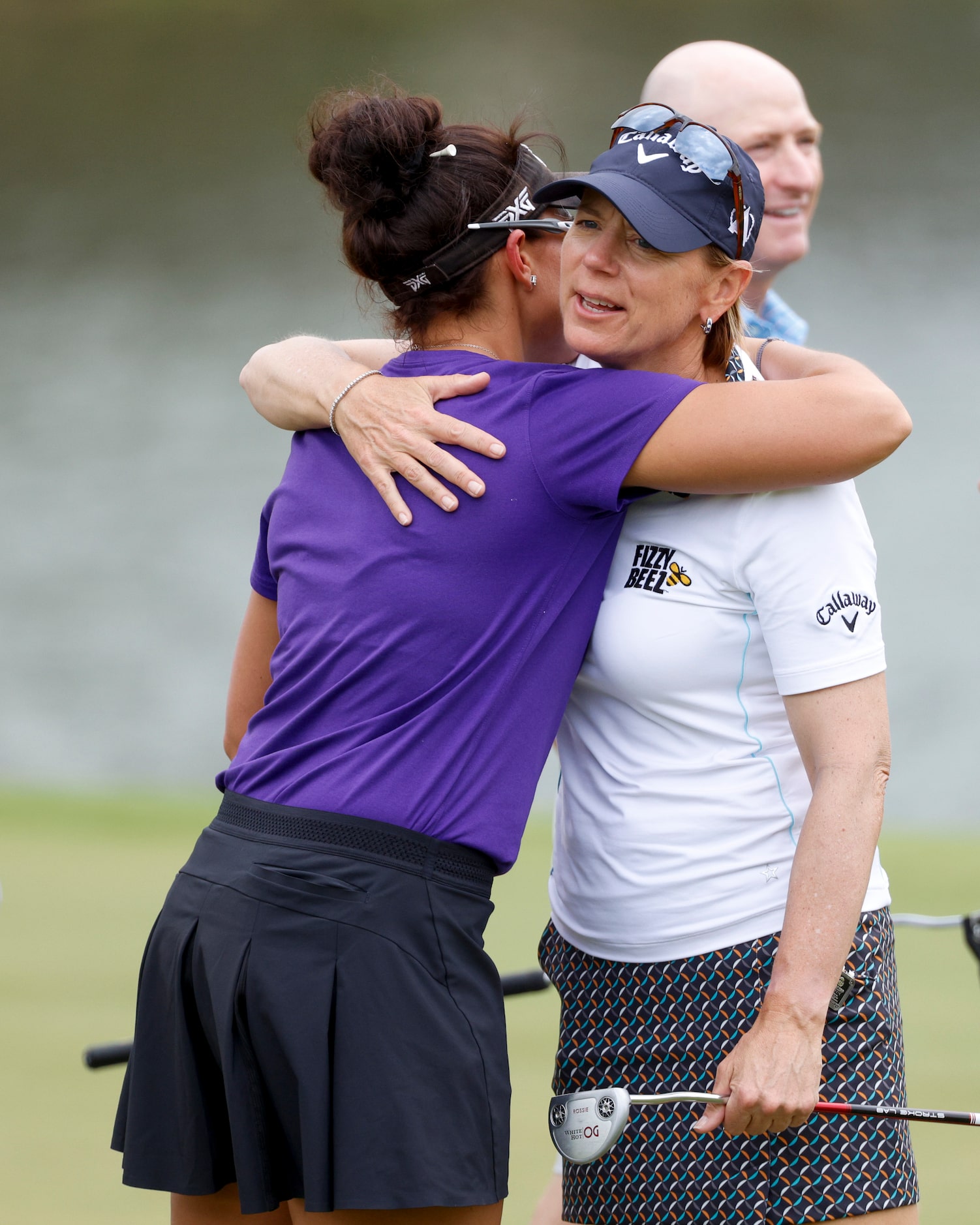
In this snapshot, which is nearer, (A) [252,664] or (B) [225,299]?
(A) [252,664]

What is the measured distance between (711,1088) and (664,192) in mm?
841

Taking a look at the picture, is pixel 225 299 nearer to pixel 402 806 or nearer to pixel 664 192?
pixel 664 192

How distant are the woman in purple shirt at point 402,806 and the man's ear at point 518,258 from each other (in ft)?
0.19

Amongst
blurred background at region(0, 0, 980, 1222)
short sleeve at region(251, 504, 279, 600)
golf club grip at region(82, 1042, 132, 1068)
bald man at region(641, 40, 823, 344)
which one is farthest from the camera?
blurred background at region(0, 0, 980, 1222)

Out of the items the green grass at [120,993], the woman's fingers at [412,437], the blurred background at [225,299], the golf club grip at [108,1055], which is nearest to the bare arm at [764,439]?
the woman's fingers at [412,437]

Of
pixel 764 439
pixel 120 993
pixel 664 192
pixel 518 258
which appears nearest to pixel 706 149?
pixel 664 192

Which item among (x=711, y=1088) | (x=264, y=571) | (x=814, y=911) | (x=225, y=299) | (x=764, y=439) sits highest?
(x=225, y=299)

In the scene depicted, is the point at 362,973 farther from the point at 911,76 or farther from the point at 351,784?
the point at 911,76

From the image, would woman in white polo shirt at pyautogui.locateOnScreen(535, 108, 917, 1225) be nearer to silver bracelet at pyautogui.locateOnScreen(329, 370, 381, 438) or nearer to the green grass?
silver bracelet at pyautogui.locateOnScreen(329, 370, 381, 438)

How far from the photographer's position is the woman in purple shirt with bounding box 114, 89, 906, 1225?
134 centimetres

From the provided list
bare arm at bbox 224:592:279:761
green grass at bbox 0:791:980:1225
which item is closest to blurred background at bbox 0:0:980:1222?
green grass at bbox 0:791:980:1225

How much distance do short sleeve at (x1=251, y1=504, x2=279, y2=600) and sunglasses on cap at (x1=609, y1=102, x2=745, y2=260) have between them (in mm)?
555

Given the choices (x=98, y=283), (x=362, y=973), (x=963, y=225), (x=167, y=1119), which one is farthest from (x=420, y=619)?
(x=98, y=283)

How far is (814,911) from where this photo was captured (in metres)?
1.35
